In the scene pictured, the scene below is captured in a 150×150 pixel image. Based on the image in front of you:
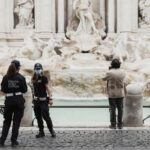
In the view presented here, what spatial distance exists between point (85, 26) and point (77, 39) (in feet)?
3.48

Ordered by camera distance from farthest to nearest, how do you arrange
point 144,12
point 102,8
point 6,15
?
point 102,8
point 6,15
point 144,12

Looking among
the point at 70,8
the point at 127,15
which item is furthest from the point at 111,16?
the point at 70,8

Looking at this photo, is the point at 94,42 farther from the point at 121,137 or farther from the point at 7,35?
the point at 121,137

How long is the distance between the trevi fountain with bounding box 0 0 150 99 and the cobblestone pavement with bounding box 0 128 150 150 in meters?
8.96

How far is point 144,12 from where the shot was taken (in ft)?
77.7

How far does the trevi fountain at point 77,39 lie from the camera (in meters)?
18.1

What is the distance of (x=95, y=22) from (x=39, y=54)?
4.56 m

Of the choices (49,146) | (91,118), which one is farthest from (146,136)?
(91,118)

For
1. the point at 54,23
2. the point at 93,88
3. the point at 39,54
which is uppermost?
the point at 54,23

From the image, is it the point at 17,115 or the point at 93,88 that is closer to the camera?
the point at 17,115

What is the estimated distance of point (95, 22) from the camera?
23.8 meters

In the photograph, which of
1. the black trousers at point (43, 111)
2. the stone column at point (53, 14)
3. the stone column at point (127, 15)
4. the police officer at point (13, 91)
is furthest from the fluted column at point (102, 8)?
the police officer at point (13, 91)

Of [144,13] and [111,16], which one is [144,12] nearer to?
[144,13]

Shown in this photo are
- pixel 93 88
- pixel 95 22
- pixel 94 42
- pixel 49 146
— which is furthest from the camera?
pixel 95 22
